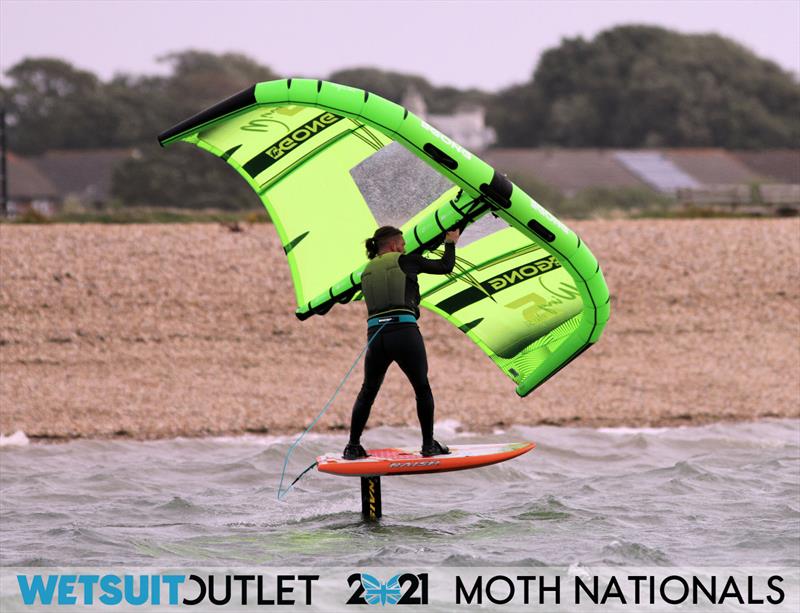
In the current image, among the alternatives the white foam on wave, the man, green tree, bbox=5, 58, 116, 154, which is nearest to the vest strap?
the man

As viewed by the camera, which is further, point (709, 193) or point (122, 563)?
point (709, 193)

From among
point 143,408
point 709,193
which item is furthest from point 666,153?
point 143,408

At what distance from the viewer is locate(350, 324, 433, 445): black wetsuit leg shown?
846 centimetres

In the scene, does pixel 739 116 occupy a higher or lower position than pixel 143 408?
higher

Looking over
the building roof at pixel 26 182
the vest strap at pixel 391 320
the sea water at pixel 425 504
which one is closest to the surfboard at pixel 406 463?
the sea water at pixel 425 504

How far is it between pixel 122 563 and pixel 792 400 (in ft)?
29.3

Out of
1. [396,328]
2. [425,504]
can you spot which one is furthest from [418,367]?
[425,504]

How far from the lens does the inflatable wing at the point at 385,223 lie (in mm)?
9258

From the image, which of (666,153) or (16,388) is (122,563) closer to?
(16,388)

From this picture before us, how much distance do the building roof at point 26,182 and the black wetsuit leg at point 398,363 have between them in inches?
2132

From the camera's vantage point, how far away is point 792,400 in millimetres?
14430

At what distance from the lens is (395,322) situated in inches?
335

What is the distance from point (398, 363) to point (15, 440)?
558cm

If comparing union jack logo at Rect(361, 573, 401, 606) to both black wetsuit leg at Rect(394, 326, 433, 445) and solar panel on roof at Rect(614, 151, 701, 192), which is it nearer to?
black wetsuit leg at Rect(394, 326, 433, 445)
